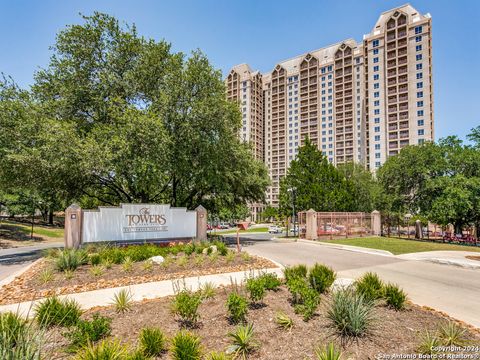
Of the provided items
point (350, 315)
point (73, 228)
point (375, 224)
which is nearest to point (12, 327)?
point (350, 315)

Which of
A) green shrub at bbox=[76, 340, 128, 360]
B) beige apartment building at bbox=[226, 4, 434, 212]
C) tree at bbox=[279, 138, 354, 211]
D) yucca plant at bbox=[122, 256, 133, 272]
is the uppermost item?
beige apartment building at bbox=[226, 4, 434, 212]

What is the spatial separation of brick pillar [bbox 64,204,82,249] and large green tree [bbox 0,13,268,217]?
2527mm

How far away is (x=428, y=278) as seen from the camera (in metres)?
10.6

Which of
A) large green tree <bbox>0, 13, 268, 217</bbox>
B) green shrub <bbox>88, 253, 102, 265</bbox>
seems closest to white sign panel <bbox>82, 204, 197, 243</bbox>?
large green tree <bbox>0, 13, 268, 217</bbox>

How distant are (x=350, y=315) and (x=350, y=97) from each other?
102610 mm

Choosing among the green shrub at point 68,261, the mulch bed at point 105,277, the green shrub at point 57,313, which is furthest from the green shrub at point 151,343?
the green shrub at point 68,261

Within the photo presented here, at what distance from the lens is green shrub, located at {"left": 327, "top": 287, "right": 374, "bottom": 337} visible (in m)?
5.02

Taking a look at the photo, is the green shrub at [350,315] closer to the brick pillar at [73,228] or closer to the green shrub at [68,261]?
the green shrub at [68,261]

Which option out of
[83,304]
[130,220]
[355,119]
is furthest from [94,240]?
[355,119]

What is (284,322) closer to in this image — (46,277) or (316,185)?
(46,277)

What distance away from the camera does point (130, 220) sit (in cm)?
1542

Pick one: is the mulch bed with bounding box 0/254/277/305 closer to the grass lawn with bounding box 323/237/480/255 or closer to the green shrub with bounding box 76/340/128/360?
the green shrub with bounding box 76/340/128/360

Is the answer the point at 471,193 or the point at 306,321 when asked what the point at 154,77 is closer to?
the point at 306,321

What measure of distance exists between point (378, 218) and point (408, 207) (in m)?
6.47
